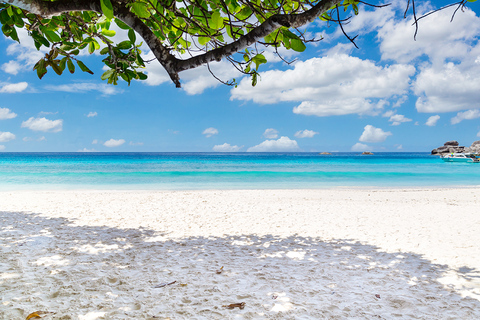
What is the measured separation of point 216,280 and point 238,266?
0.52m

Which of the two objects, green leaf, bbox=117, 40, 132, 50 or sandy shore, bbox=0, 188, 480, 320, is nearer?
green leaf, bbox=117, 40, 132, 50

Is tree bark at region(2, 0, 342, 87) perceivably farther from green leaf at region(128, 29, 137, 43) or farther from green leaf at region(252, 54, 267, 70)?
green leaf at region(252, 54, 267, 70)

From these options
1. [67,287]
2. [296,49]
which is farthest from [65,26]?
[67,287]

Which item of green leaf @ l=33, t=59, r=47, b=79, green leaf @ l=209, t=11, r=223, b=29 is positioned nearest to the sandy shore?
green leaf @ l=33, t=59, r=47, b=79

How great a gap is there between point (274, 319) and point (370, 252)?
2.50m

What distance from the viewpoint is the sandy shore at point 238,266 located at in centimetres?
256

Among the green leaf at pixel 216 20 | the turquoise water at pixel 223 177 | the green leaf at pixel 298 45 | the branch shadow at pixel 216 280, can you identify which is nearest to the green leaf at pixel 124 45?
Result: the green leaf at pixel 216 20

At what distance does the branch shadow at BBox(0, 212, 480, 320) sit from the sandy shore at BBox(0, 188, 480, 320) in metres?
0.01

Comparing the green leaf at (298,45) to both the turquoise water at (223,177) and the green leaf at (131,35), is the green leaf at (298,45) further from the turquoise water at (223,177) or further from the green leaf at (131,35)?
→ the turquoise water at (223,177)

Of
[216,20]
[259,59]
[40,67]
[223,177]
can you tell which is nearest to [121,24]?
[40,67]

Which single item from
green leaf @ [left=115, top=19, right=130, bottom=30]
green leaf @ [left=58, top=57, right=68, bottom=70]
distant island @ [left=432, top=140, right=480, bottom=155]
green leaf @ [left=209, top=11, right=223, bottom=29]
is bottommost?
green leaf @ [left=58, top=57, right=68, bottom=70]

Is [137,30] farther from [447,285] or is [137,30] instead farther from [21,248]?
[447,285]

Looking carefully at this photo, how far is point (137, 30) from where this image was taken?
224cm

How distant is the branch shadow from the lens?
8.25 feet
